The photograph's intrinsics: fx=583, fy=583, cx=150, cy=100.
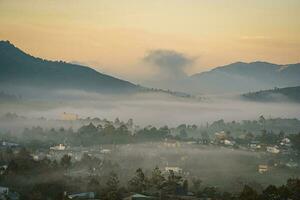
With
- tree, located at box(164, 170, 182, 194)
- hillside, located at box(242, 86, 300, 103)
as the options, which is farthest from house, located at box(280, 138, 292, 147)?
hillside, located at box(242, 86, 300, 103)

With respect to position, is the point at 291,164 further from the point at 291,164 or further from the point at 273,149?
the point at 273,149

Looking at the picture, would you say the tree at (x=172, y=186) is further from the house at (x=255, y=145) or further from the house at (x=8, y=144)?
the house at (x=255, y=145)

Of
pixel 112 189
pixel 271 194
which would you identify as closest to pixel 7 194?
pixel 112 189

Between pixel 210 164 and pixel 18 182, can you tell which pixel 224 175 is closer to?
pixel 210 164

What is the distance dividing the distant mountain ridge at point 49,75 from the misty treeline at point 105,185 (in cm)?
6006

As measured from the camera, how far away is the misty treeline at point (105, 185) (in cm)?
2298

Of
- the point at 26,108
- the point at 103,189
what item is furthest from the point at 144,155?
the point at 26,108

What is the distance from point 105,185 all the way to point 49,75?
236 feet

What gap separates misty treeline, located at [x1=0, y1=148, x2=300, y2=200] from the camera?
22984mm


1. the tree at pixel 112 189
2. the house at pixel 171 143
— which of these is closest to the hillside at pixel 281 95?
the house at pixel 171 143

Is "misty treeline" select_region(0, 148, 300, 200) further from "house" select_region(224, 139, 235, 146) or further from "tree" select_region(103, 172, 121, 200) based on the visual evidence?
"house" select_region(224, 139, 235, 146)

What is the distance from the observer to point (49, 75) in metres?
96.2

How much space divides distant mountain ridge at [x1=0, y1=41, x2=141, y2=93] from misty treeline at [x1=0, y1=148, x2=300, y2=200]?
197ft

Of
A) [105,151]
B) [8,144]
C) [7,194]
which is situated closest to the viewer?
[7,194]
